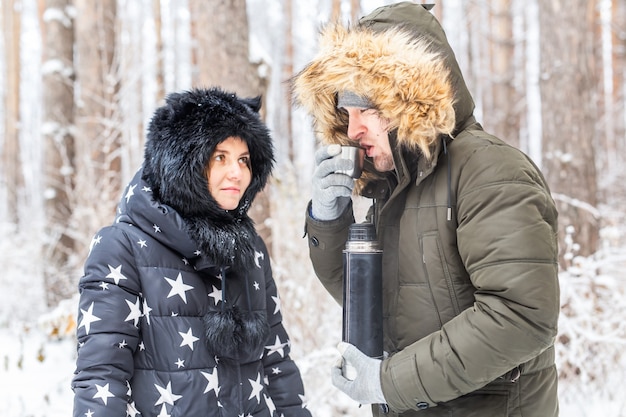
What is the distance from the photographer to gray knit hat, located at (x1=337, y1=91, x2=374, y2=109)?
1.91 meters

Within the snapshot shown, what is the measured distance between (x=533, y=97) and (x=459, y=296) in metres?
23.6

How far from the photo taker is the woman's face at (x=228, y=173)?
2.15 m

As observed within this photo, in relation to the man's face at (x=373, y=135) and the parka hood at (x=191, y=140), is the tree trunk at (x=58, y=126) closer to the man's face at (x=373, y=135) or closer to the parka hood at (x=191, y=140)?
the parka hood at (x=191, y=140)

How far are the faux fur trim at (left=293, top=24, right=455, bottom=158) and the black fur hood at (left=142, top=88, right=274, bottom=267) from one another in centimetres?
43

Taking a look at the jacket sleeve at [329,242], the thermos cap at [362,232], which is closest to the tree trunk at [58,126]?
the jacket sleeve at [329,242]

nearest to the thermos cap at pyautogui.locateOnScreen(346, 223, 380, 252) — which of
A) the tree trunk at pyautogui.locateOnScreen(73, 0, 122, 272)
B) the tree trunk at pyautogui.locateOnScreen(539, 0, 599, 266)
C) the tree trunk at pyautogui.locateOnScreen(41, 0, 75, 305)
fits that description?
the tree trunk at pyautogui.locateOnScreen(539, 0, 599, 266)

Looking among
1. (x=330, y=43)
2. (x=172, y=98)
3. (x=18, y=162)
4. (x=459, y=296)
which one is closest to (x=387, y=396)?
(x=459, y=296)

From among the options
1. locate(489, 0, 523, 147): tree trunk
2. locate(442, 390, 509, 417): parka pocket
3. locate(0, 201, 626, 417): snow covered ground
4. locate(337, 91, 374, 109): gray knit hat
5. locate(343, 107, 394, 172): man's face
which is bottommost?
locate(0, 201, 626, 417): snow covered ground

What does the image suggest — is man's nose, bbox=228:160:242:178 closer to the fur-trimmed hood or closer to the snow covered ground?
the fur-trimmed hood

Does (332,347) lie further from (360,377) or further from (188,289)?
(360,377)

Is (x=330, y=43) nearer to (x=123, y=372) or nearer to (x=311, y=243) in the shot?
(x=311, y=243)

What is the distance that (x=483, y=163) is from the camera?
63.7 inches

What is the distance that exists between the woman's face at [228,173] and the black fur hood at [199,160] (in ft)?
0.12

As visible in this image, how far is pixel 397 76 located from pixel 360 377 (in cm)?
94
